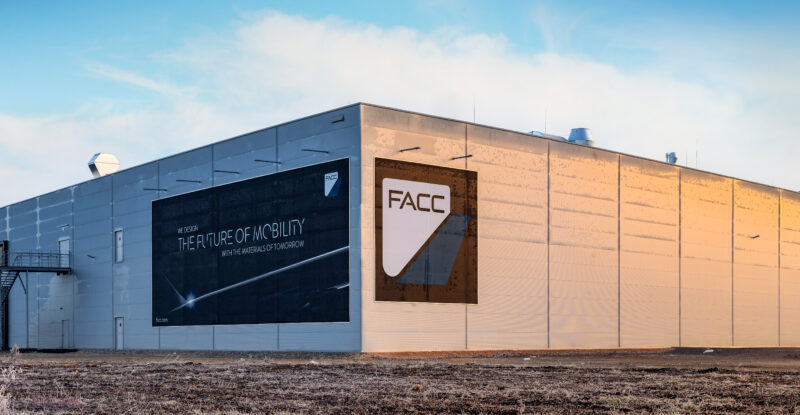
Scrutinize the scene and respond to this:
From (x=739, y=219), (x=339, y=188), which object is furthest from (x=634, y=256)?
(x=339, y=188)

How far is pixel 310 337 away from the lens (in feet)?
117

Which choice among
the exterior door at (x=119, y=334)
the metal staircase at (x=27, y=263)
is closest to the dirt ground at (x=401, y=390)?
the exterior door at (x=119, y=334)

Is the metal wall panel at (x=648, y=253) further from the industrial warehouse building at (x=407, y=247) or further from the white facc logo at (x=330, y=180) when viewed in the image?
the white facc logo at (x=330, y=180)

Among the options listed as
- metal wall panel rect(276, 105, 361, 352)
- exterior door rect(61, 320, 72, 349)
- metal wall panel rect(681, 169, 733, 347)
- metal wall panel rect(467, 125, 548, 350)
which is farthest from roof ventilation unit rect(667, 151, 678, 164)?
exterior door rect(61, 320, 72, 349)

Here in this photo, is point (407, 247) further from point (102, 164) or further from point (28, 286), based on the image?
point (28, 286)

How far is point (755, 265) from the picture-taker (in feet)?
180

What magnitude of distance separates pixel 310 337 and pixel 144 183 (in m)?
16.6

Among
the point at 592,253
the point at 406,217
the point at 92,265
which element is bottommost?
the point at 92,265

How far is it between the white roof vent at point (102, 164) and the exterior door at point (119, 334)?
11352 mm

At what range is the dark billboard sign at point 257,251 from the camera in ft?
116

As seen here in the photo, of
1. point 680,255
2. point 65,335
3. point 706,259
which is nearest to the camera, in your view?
point 680,255

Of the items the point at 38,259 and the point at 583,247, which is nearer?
the point at 583,247

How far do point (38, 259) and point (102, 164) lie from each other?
25.6 ft

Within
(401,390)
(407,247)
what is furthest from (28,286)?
(401,390)
